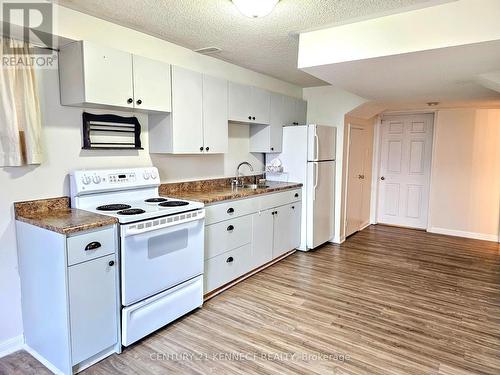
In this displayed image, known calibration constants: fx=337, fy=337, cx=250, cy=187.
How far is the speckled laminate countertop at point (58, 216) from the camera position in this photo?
1.98m

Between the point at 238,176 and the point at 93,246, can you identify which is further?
the point at 238,176

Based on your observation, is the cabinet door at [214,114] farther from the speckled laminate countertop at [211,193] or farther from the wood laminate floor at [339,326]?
the wood laminate floor at [339,326]

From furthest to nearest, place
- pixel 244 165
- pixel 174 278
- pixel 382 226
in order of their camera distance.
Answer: pixel 382 226
pixel 244 165
pixel 174 278

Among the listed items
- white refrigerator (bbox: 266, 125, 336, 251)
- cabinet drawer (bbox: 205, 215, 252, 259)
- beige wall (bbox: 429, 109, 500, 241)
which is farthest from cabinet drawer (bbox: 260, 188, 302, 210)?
beige wall (bbox: 429, 109, 500, 241)

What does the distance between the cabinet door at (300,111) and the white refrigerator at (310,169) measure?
0.49 meters

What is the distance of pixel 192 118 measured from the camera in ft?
10.2

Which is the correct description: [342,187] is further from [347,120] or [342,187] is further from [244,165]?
[244,165]

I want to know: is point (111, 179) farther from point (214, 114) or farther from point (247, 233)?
point (247, 233)

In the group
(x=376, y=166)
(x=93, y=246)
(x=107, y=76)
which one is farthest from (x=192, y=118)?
(x=376, y=166)

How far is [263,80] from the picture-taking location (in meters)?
4.38

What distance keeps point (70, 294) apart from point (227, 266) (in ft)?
5.12

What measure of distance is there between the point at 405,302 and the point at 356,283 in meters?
0.53

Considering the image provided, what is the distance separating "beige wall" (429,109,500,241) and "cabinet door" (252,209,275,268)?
338 centimetres

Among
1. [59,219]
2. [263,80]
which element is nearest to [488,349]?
[59,219]
